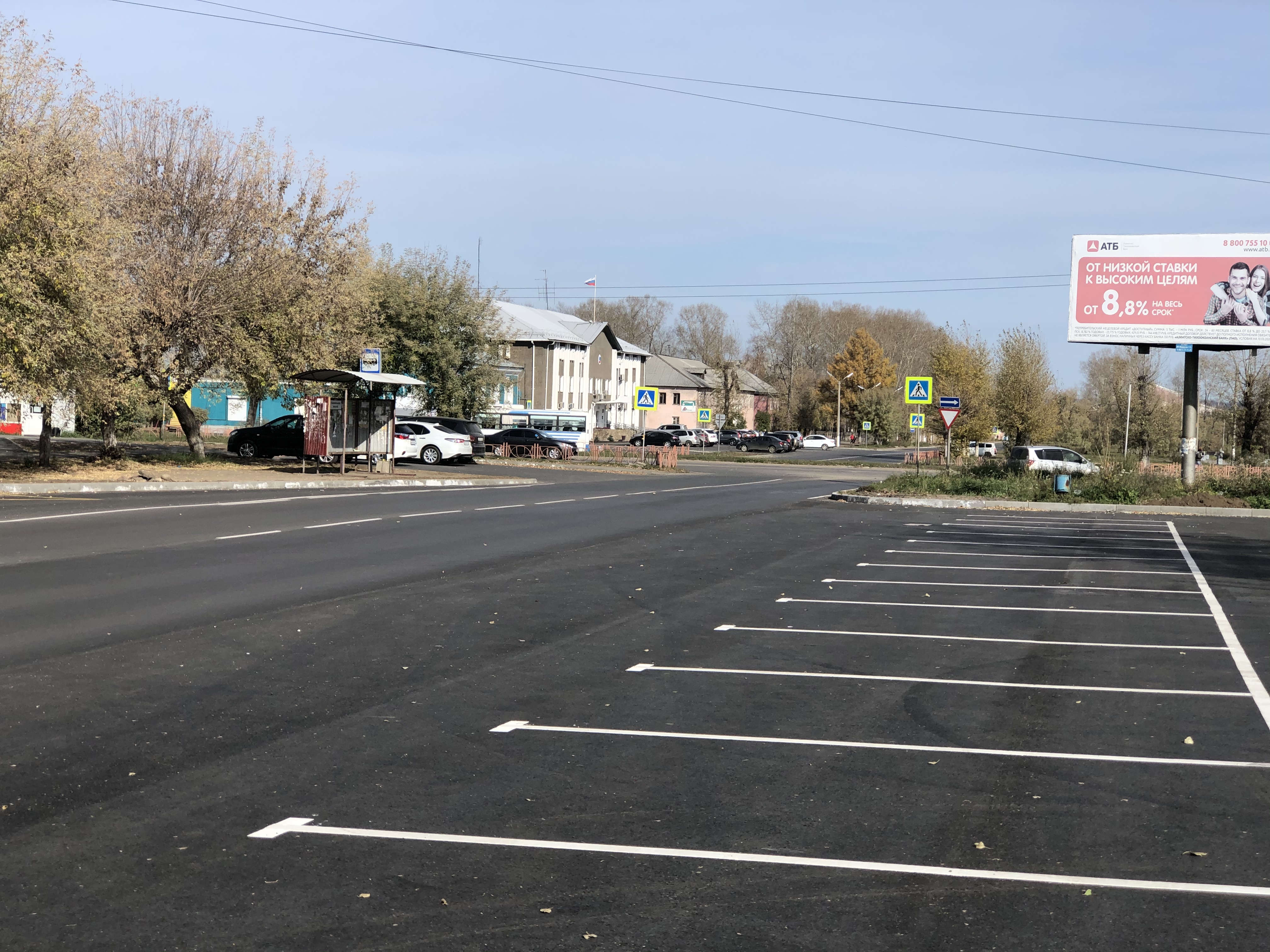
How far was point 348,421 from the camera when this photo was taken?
34312 mm

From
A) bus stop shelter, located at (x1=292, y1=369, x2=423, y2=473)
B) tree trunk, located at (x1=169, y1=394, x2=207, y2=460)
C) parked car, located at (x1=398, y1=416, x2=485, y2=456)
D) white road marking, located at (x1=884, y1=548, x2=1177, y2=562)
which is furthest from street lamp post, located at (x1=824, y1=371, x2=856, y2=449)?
white road marking, located at (x1=884, y1=548, x2=1177, y2=562)

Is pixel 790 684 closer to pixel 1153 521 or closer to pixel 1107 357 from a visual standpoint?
pixel 1153 521

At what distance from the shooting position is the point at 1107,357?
11038 centimetres

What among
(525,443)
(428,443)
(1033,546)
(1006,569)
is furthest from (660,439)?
(1006,569)

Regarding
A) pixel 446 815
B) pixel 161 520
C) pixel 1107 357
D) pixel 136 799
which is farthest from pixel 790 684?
pixel 1107 357

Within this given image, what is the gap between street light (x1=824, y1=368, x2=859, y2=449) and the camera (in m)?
103

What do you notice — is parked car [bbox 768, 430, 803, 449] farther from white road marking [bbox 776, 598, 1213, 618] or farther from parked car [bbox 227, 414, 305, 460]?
white road marking [bbox 776, 598, 1213, 618]

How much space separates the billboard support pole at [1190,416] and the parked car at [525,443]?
27551 mm

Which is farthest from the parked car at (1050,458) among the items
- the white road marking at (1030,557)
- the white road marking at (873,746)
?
the white road marking at (873,746)

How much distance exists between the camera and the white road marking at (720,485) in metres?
33.7

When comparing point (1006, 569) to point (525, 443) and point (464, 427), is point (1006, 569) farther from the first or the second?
point (525, 443)

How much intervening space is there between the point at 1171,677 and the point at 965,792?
3.83 m

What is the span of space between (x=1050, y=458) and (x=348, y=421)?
924 inches

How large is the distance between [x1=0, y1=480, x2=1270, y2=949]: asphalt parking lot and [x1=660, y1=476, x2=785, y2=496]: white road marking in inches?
766
